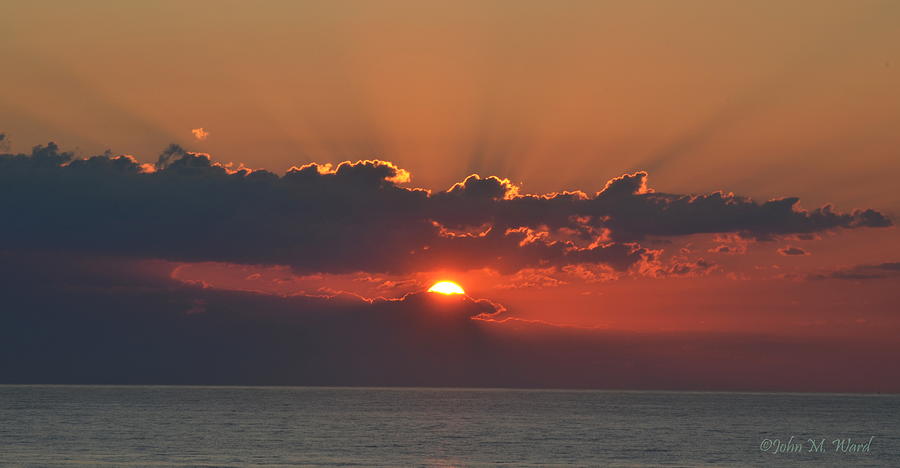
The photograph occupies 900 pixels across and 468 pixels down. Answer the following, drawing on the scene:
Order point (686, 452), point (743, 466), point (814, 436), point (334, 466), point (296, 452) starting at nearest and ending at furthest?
1. point (334, 466)
2. point (743, 466)
3. point (296, 452)
4. point (686, 452)
5. point (814, 436)

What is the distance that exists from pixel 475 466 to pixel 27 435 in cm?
8519

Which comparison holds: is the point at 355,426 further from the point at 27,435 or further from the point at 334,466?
the point at 334,466

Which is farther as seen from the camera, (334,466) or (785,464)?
(785,464)

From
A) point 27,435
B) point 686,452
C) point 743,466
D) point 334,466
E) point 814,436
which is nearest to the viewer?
point 334,466

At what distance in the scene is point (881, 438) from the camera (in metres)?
185

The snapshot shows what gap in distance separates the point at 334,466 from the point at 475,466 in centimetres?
1616

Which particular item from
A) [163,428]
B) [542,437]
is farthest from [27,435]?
[542,437]

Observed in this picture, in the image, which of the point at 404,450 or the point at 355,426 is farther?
the point at 355,426

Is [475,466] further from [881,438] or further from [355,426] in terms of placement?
[881,438]

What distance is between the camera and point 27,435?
513 ft

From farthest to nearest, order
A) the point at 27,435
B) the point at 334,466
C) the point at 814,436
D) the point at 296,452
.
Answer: the point at 814,436 < the point at 27,435 < the point at 296,452 < the point at 334,466

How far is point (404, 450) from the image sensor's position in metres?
132

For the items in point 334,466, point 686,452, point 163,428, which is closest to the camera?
point 334,466

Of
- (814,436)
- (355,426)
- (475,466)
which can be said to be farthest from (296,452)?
(814,436)
